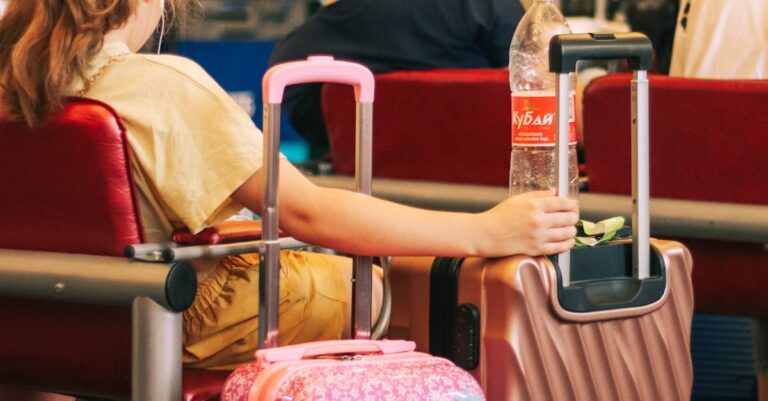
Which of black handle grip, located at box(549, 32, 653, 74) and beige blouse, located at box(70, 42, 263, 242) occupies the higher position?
black handle grip, located at box(549, 32, 653, 74)

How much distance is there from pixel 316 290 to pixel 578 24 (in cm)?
266

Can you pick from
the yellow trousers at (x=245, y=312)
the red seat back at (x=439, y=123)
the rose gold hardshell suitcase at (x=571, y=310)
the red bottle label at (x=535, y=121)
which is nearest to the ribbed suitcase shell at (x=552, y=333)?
the rose gold hardshell suitcase at (x=571, y=310)

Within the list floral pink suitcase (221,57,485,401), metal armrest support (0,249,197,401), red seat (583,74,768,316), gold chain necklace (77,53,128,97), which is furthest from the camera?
red seat (583,74,768,316)

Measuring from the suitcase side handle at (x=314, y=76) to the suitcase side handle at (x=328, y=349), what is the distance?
1.25 ft

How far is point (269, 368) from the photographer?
1.79 metres

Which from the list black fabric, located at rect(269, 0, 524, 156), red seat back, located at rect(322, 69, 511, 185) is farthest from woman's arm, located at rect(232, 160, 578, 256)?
black fabric, located at rect(269, 0, 524, 156)

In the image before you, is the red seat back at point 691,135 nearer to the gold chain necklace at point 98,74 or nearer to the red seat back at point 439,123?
the red seat back at point 439,123

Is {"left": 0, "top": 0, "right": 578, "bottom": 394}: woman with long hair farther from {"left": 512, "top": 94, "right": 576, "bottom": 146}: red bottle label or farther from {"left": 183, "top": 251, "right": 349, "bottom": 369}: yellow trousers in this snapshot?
{"left": 512, "top": 94, "right": 576, "bottom": 146}: red bottle label

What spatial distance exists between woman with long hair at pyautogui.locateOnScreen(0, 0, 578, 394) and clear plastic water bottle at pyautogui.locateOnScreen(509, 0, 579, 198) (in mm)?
205

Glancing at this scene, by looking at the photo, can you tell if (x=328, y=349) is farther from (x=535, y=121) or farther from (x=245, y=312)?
(x=535, y=121)

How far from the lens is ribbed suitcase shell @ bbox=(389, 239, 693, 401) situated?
6.52 ft

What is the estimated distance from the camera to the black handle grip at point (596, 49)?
77.7 inches

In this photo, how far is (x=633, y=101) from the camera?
211 cm

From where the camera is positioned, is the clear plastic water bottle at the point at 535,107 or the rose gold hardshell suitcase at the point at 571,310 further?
the clear plastic water bottle at the point at 535,107
